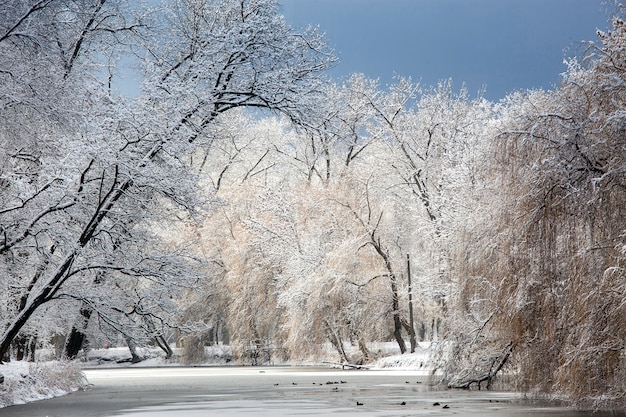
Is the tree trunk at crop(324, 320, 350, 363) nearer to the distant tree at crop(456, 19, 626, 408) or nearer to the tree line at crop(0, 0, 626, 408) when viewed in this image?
the tree line at crop(0, 0, 626, 408)

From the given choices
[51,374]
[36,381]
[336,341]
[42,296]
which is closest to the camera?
[42,296]

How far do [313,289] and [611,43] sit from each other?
19.7 metres

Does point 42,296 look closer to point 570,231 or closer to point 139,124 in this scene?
point 139,124

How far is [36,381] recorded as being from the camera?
56.3ft

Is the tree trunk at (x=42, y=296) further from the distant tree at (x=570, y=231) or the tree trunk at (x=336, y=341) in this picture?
the tree trunk at (x=336, y=341)

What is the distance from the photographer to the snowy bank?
50.2 feet

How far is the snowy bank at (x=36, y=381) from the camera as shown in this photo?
15297 millimetres

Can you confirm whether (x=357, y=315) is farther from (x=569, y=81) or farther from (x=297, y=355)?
(x=569, y=81)

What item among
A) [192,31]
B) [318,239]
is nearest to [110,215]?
[192,31]

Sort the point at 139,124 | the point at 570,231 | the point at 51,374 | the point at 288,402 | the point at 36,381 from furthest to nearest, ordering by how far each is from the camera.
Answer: the point at 51,374, the point at 36,381, the point at 288,402, the point at 139,124, the point at 570,231

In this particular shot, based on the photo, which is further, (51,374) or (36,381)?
(51,374)

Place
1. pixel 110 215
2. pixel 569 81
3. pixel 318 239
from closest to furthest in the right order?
pixel 569 81, pixel 110 215, pixel 318 239

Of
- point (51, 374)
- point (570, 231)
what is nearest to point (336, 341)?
point (51, 374)

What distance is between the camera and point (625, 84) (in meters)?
10.2
